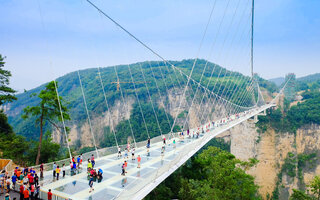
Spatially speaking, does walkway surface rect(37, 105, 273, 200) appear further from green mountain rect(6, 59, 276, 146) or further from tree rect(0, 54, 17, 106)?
green mountain rect(6, 59, 276, 146)

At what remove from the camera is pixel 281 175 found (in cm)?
4116

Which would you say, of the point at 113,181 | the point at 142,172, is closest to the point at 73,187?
the point at 113,181

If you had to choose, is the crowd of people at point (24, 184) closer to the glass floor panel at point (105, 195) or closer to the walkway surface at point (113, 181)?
the walkway surface at point (113, 181)

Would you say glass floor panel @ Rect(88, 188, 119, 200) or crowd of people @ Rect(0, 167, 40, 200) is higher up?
crowd of people @ Rect(0, 167, 40, 200)

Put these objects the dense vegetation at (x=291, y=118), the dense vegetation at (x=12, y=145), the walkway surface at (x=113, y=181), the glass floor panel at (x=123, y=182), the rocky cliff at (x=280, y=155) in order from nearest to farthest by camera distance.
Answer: the walkway surface at (x=113, y=181)
the glass floor panel at (x=123, y=182)
the dense vegetation at (x=12, y=145)
the rocky cliff at (x=280, y=155)
the dense vegetation at (x=291, y=118)

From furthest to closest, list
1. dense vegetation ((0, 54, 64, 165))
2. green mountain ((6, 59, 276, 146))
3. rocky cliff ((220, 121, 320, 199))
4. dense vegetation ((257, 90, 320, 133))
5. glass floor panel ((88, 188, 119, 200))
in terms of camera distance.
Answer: green mountain ((6, 59, 276, 146)) < dense vegetation ((257, 90, 320, 133)) < rocky cliff ((220, 121, 320, 199)) < dense vegetation ((0, 54, 64, 165)) < glass floor panel ((88, 188, 119, 200))

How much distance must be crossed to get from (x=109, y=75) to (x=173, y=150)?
6794 centimetres

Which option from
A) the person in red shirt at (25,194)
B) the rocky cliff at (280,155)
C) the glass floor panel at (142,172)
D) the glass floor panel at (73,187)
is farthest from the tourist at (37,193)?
the rocky cliff at (280,155)

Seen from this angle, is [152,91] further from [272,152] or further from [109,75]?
[272,152]

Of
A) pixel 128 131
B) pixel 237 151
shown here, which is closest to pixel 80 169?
pixel 237 151

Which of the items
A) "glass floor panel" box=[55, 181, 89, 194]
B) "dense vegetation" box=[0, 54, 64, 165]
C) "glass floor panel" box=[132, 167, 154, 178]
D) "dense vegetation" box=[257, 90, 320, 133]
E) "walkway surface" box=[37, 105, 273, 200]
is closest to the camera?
"walkway surface" box=[37, 105, 273, 200]

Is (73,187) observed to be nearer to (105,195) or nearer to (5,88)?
(105,195)

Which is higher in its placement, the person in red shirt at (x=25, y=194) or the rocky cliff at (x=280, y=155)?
the person in red shirt at (x=25, y=194)

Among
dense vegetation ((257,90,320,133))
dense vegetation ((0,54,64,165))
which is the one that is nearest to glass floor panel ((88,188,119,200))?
dense vegetation ((0,54,64,165))
